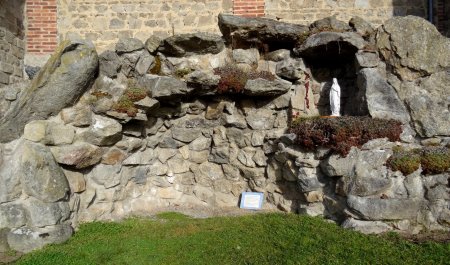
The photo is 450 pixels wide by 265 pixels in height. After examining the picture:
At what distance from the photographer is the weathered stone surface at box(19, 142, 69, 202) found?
527 cm

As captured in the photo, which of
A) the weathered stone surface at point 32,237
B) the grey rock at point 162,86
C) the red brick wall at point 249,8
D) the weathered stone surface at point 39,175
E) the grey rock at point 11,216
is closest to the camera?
the weathered stone surface at point 32,237

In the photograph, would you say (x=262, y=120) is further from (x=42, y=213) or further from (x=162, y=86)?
(x=42, y=213)

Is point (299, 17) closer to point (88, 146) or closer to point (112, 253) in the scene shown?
point (88, 146)

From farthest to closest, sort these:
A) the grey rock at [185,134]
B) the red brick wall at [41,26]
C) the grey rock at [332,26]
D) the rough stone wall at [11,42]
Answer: the red brick wall at [41,26]
the grey rock at [185,134]
the rough stone wall at [11,42]
the grey rock at [332,26]

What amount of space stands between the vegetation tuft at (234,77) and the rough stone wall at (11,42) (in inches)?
184

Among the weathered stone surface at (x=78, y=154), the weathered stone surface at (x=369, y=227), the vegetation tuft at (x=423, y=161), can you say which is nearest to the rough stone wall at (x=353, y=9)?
the vegetation tuft at (x=423, y=161)

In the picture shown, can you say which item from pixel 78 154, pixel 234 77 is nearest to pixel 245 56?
pixel 234 77

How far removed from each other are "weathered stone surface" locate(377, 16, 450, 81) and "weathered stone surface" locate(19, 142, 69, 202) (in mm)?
6656

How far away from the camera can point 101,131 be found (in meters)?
6.11

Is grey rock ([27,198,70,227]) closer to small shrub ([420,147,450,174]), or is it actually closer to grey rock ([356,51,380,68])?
small shrub ([420,147,450,174])

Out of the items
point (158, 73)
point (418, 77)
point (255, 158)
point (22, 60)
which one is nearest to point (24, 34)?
point (22, 60)

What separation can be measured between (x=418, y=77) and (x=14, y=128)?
7.49 meters

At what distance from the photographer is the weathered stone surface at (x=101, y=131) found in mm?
6055

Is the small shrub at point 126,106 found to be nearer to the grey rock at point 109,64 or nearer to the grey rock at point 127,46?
the grey rock at point 109,64
